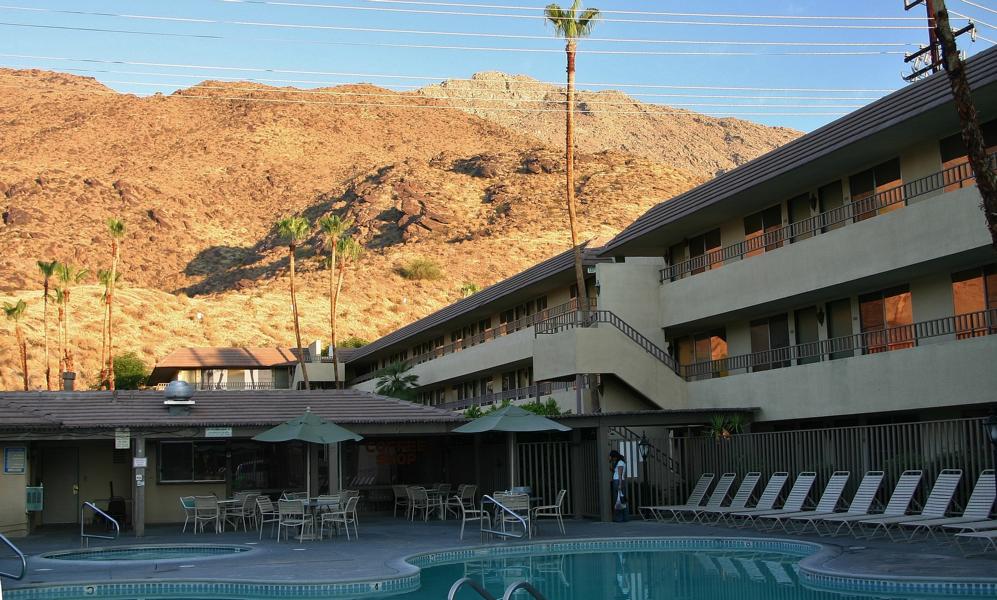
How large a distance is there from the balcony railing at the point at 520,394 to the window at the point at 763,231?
8239mm

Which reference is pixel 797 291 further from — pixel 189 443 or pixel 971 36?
pixel 189 443

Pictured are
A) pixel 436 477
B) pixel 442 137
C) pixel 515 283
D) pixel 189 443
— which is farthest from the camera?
pixel 442 137

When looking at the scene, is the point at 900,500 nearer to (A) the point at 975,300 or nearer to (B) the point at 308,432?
(A) the point at 975,300

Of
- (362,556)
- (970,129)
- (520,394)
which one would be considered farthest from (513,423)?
(520,394)

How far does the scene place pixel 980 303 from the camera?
23.3m

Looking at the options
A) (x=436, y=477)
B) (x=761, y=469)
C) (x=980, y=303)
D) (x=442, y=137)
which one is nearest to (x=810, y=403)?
(x=761, y=469)

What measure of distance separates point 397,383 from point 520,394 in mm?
10425

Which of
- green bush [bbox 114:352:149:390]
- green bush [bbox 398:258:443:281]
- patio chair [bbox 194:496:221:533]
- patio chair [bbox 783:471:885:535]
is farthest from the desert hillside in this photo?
patio chair [bbox 783:471:885:535]

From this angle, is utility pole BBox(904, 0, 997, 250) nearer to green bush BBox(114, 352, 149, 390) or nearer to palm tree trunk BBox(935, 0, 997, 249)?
palm tree trunk BBox(935, 0, 997, 249)

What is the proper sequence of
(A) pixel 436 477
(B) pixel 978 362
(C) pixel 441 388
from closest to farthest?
(B) pixel 978 362 → (A) pixel 436 477 → (C) pixel 441 388

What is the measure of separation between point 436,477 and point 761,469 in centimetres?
1202

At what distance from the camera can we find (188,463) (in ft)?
96.2

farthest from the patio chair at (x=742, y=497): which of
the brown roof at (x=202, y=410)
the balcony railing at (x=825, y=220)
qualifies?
the brown roof at (x=202, y=410)

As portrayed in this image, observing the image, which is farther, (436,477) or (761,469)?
(436,477)
